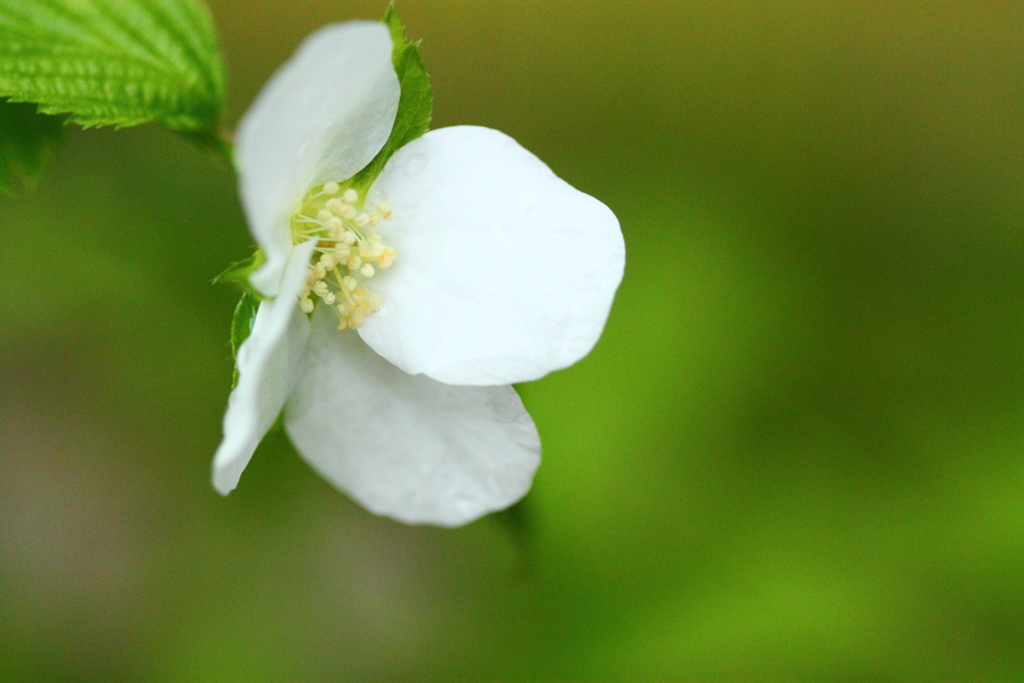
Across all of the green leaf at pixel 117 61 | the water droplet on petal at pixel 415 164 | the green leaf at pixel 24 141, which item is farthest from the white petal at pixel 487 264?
the green leaf at pixel 24 141

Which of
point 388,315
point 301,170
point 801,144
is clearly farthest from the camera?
point 801,144

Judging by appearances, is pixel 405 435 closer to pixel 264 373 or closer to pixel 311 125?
pixel 264 373

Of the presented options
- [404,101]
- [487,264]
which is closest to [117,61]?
[404,101]

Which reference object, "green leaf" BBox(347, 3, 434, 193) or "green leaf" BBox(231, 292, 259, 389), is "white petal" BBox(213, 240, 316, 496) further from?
"green leaf" BBox(347, 3, 434, 193)

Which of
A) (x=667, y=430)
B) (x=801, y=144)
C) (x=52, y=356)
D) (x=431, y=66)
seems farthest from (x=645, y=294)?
(x=52, y=356)

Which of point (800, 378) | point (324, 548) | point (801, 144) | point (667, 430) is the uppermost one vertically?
point (801, 144)

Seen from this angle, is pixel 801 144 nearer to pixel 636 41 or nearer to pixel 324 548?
pixel 636 41
